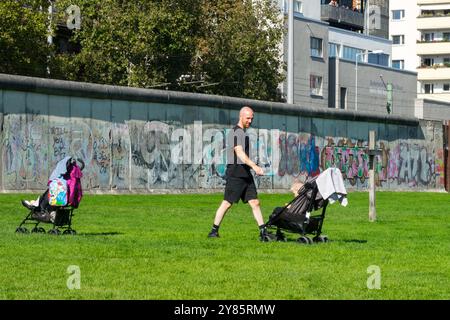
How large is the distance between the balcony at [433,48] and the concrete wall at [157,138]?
80199mm

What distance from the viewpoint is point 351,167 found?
55.3 m

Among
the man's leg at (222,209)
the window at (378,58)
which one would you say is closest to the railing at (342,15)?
the window at (378,58)

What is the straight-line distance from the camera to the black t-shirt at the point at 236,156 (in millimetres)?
18016

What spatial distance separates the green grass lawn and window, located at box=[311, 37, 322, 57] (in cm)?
6651

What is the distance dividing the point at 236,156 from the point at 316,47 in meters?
73.6

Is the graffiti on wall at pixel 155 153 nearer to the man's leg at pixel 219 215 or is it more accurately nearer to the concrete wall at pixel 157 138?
the concrete wall at pixel 157 138

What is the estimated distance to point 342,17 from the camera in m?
115

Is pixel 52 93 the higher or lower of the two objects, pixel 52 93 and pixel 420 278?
the higher

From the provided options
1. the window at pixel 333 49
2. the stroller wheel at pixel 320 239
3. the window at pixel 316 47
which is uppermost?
the window at pixel 333 49

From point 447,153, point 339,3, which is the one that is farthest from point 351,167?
point 339,3

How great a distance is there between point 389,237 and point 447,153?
140ft

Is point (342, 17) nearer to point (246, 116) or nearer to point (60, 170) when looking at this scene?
point (60, 170)

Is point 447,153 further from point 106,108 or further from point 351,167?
point 106,108

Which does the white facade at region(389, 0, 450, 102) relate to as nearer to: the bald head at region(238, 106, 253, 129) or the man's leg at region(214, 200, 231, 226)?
the man's leg at region(214, 200, 231, 226)
